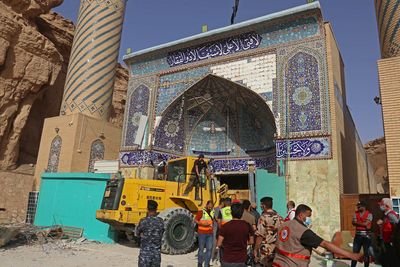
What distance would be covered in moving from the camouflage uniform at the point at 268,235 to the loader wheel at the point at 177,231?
341 cm

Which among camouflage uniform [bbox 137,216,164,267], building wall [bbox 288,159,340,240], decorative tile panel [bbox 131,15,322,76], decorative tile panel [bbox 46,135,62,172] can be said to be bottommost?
camouflage uniform [bbox 137,216,164,267]

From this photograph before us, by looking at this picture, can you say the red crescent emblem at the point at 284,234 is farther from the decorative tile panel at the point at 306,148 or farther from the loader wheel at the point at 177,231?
the decorative tile panel at the point at 306,148

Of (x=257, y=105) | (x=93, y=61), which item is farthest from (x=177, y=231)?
(x=93, y=61)

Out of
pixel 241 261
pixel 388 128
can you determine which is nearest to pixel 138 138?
pixel 388 128

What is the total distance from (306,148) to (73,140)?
7540 millimetres

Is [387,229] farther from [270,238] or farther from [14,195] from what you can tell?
[14,195]

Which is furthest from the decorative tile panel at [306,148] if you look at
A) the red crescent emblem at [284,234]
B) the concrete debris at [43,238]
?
the red crescent emblem at [284,234]

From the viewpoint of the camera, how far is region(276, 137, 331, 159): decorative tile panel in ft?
28.5

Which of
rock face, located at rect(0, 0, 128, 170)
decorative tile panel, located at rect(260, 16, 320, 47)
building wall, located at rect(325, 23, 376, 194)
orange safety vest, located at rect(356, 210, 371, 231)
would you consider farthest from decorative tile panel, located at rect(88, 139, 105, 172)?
orange safety vest, located at rect(356, 210, 371, 231)

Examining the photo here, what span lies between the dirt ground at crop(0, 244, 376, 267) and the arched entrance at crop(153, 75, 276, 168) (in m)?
5.43

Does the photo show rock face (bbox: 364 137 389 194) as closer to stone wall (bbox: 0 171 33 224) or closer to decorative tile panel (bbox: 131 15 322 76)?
decorative tile panel (bbox: 131 15 322 76)

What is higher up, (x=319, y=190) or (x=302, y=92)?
(x=302, y=92)

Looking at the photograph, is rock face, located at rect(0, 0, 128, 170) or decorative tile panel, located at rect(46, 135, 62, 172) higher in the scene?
rock face, located at rect(0, 0, 128, 170)

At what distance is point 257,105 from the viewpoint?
1155cm
